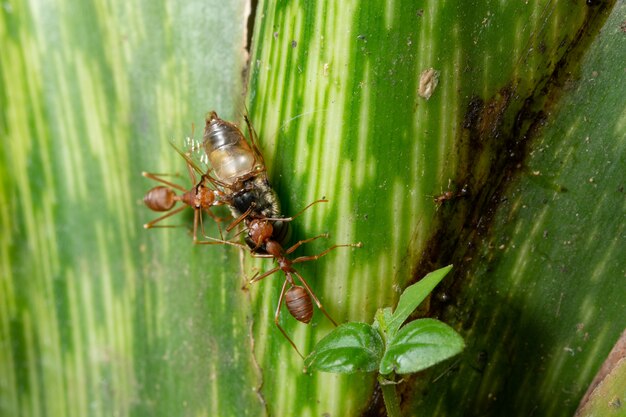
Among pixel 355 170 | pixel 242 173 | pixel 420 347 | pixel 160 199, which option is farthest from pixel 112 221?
pixel 420 347

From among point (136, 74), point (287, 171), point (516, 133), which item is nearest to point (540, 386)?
point (516, 133)

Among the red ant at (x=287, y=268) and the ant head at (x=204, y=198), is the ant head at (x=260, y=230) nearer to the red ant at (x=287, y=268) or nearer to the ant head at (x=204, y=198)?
the red ant at (x=287, y=268)

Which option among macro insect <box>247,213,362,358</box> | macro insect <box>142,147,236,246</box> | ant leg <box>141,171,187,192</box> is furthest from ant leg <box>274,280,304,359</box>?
ant leg <box>141,171,187,192</box>

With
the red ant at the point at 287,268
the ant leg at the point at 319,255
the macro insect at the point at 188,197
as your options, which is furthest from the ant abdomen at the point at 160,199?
the ant leg at the point at 319,255

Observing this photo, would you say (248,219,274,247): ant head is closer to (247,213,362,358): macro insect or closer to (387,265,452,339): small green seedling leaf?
(247,213,362,358): macro insect

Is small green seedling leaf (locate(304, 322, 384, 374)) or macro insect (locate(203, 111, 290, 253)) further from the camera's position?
macro insect (locate(203, 111, 290, 253))

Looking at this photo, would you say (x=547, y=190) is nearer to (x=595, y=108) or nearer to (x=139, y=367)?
(x=595, y=108)
